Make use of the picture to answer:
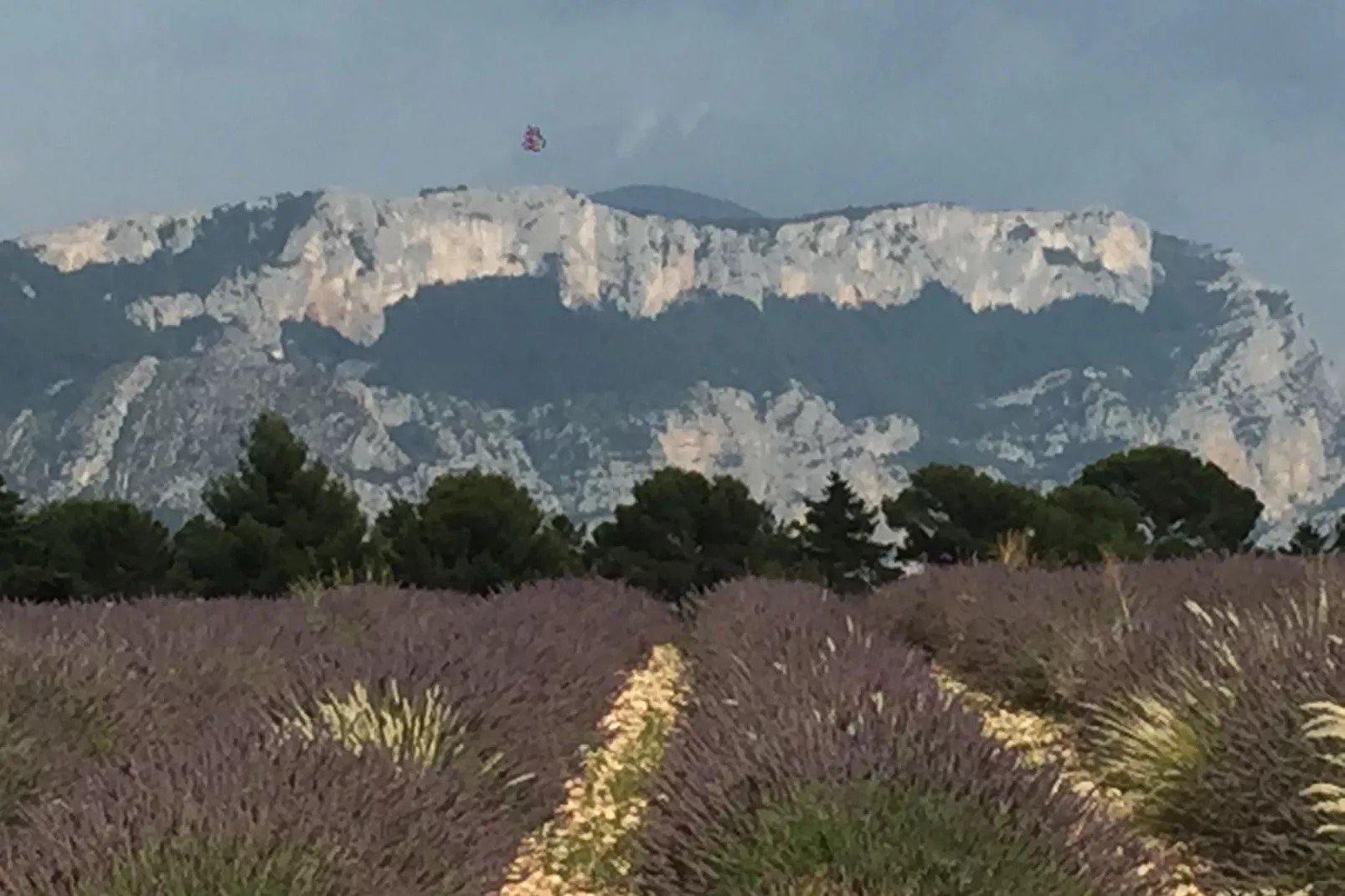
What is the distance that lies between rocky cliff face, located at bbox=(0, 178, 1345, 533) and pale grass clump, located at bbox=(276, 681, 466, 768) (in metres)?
108

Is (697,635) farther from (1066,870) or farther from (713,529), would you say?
(713,529)

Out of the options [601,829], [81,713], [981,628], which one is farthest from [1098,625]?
[81,713]

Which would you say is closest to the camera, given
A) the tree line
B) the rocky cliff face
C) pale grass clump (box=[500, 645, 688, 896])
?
pale grass clump (box=[500, 645, 688, 896])

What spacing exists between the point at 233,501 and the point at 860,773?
2459 centimetres

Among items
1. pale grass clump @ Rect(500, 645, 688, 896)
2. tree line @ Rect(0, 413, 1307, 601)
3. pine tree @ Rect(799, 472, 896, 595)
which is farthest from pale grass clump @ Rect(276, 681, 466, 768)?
Answer: pine tree @ Rect(799, 472, 896, 595)

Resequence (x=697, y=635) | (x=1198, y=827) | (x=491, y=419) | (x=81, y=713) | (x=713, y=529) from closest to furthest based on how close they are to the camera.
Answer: (x=1198, y=827) < (x=81, y=713) < (x=697, y=635) < (x=713, y=529) < (x=491, y=419)

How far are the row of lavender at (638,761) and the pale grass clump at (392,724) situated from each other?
0.08ft

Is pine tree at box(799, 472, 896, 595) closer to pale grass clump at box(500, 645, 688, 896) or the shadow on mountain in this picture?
pale grass clump at box(500, 645, 688, 896)

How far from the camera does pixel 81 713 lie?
658 centimetres

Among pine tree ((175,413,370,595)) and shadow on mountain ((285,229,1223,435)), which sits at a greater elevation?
shadow on mountain ((285,229,1223,435))

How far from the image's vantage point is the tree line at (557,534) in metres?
26.2

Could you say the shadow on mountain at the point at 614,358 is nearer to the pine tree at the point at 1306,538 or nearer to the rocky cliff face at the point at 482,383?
the rocky cliff face at the point at 482,383

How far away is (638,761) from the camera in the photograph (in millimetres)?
7672

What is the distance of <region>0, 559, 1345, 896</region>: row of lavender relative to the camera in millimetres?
4078
